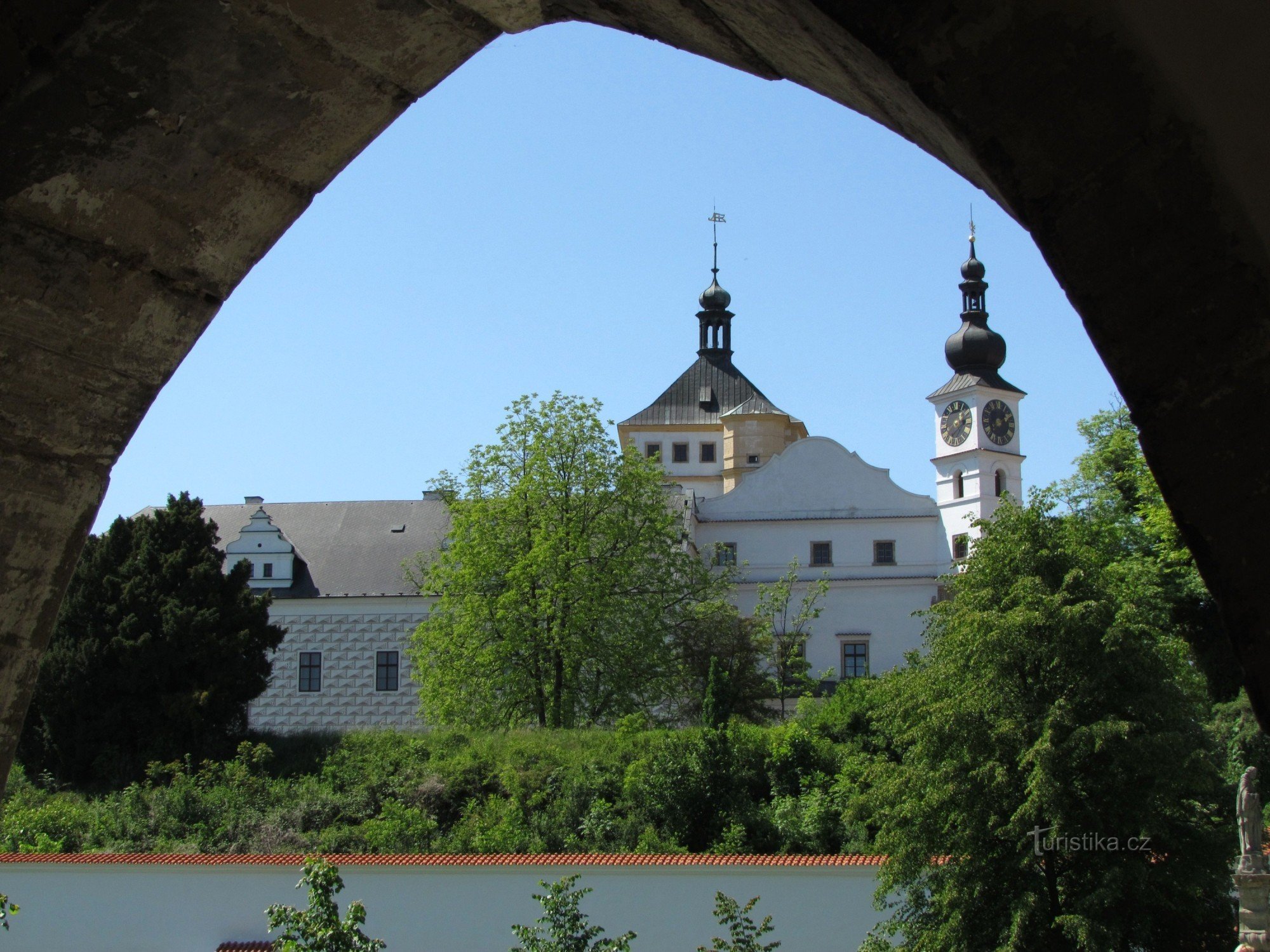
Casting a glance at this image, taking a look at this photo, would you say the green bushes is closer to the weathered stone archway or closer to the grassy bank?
the grassy bank

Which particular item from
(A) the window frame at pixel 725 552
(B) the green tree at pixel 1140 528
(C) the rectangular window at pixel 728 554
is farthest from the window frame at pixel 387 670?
(B) the green tree at pixel 1140 528

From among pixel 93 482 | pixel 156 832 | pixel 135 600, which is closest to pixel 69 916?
pixel 156 832

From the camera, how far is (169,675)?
2498 centimetres

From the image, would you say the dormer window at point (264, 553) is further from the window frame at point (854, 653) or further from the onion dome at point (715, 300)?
the onion dome at point (715, 300)

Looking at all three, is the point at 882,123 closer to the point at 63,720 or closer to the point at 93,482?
the point at 93,482

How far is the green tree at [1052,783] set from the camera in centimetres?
1391

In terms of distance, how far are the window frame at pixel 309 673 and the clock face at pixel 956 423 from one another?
2538 cm

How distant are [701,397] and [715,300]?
767 cm

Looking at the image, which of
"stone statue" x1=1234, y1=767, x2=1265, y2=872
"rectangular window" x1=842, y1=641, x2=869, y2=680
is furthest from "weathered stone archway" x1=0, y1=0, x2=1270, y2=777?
"rectangular window" x1=842, y1=641, x2=869, y2=680

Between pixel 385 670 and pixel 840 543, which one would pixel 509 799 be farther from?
pixel 840 543

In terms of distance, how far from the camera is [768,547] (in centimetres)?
4122

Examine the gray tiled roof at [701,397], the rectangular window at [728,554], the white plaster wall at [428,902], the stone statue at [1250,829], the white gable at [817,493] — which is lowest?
the white plaster wall at [428,902]

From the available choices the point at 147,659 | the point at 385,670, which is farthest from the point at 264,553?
the point at 147,659

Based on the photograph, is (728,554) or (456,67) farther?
(728,554)
